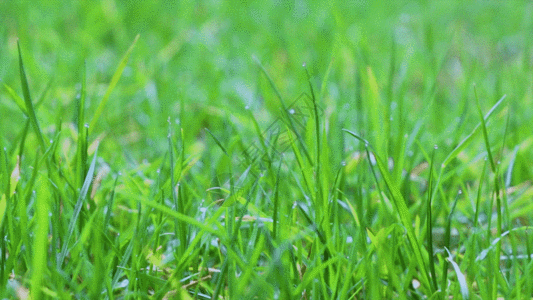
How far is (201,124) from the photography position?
1381mm

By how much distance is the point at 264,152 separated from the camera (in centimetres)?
83

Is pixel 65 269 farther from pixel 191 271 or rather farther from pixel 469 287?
pixel 469 287

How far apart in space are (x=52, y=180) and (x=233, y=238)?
0.94 ft

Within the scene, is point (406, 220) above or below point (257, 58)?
below

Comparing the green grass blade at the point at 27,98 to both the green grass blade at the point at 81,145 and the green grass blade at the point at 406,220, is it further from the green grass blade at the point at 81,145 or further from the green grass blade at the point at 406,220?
the green grass blade at the point at 406,220

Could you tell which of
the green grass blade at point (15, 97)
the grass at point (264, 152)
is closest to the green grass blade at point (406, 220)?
the grass at point (264, 152)

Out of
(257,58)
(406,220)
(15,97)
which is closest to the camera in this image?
(406,220)

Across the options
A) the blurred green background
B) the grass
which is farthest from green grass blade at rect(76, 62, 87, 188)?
the blurred green background

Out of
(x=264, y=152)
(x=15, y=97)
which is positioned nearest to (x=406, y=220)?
(x=264, y=152)

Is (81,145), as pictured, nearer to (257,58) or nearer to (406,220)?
(406,220)

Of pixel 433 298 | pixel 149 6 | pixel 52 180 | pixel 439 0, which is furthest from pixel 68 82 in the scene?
pixel 439 0

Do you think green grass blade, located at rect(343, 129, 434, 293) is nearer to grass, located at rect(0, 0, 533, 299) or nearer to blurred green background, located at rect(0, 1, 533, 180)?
grass, located at rect(0, 0, 533, 299)

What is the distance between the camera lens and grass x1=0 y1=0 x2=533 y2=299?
25.0 inches

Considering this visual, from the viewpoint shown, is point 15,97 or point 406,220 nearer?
point 406,220
